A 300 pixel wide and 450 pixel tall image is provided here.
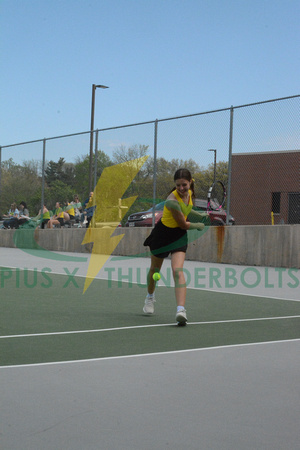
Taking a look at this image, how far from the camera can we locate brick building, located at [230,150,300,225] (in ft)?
46.5

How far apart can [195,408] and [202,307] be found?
15.9 ft

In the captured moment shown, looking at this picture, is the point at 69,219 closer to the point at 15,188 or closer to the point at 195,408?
the point at 15,188

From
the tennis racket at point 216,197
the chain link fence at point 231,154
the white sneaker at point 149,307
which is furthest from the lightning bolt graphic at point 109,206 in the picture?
the white sneaker at point 149,307

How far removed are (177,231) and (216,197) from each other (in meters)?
8.37

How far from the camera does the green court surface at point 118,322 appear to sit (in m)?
5.72

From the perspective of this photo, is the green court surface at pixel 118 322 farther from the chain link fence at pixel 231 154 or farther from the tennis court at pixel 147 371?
the chain link fence at pixel 231 154

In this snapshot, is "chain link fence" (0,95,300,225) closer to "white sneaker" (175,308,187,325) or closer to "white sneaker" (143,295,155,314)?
"white sneaker" (143,295,155,314)

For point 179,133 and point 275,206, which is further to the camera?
point 179,133

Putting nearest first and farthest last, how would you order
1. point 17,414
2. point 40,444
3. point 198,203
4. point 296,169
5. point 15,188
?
1. point 40,444
2. point 17,414
3. point 296,169
4. point 198,203
5. point 15,188

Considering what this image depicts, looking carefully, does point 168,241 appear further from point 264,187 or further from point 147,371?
point 264,187

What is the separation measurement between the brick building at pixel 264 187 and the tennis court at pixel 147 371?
4620 millimetres

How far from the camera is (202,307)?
870 cm

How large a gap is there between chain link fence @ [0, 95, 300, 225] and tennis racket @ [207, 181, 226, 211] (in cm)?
16

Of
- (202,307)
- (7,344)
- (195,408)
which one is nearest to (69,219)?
(202,307)
